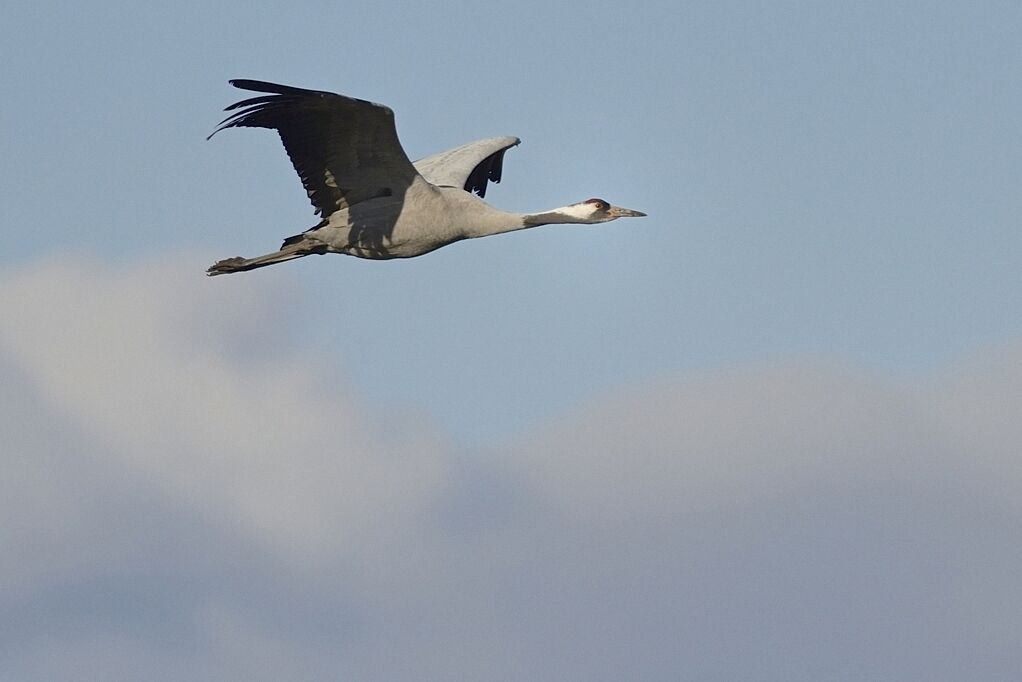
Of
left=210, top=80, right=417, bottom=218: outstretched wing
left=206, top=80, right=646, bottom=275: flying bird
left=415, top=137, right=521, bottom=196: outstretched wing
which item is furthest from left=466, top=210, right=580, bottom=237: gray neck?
left=415, top=137, right=521, bottom=196: outstretched wing

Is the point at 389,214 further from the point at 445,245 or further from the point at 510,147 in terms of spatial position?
the point at 510,147

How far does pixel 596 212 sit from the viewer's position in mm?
20203

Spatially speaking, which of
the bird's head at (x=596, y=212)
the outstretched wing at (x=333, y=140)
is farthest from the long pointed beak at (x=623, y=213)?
the outstretched wing at (x=333, y=140)

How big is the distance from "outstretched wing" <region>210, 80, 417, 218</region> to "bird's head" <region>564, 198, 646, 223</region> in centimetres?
201

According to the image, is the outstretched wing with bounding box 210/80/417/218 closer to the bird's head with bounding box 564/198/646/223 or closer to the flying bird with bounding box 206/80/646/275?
the flying bird with bounding box 206/80/646/275

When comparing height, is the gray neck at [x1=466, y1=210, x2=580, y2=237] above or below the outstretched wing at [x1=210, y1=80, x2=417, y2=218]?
below

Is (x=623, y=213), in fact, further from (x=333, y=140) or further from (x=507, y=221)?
(x=333, y=140)

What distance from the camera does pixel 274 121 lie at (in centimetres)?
1806

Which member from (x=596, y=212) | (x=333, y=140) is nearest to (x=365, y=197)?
(x=333, y=140)

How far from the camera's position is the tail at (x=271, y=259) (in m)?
20.0

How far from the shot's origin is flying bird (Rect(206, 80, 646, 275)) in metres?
18.1

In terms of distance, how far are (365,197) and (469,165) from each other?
3489 millimetres

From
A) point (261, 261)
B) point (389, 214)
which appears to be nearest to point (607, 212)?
Answer: point (389, 214)

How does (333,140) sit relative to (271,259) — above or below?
above
